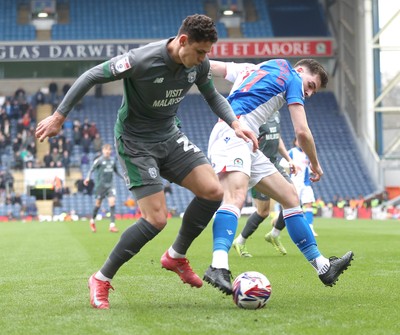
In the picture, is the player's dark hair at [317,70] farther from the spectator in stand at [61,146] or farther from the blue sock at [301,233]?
the spectator in stand at [61,146]

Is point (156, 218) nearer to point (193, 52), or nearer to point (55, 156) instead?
point (193, 52)

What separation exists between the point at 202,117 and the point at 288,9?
839 cm

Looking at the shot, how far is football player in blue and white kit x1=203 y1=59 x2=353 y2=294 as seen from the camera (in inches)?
283

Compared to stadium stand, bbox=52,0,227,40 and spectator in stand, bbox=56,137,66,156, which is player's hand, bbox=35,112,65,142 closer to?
spectator in stand, bbox=56,137,66,156

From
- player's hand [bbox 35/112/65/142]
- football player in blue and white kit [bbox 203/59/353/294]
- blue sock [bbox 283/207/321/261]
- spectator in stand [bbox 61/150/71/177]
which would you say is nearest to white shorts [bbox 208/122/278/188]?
football player in blue and white kit [bbox 203/59/353/294]

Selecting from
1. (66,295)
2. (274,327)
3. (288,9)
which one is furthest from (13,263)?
(288,9)

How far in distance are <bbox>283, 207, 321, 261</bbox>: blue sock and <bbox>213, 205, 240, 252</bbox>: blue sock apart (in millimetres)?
580

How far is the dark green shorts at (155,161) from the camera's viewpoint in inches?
256

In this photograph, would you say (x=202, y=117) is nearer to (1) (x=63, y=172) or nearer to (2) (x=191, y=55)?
(1) (x=63, y=172)

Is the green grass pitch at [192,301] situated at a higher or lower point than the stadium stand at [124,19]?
higher

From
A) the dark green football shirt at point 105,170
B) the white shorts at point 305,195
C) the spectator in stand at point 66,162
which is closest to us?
the white shorts at point 305,195

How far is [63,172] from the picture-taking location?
38.5 metres

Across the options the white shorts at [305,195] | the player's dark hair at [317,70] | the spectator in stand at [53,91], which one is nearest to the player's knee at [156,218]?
the player's dark hair at [317,70]

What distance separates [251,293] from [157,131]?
4.64ft
